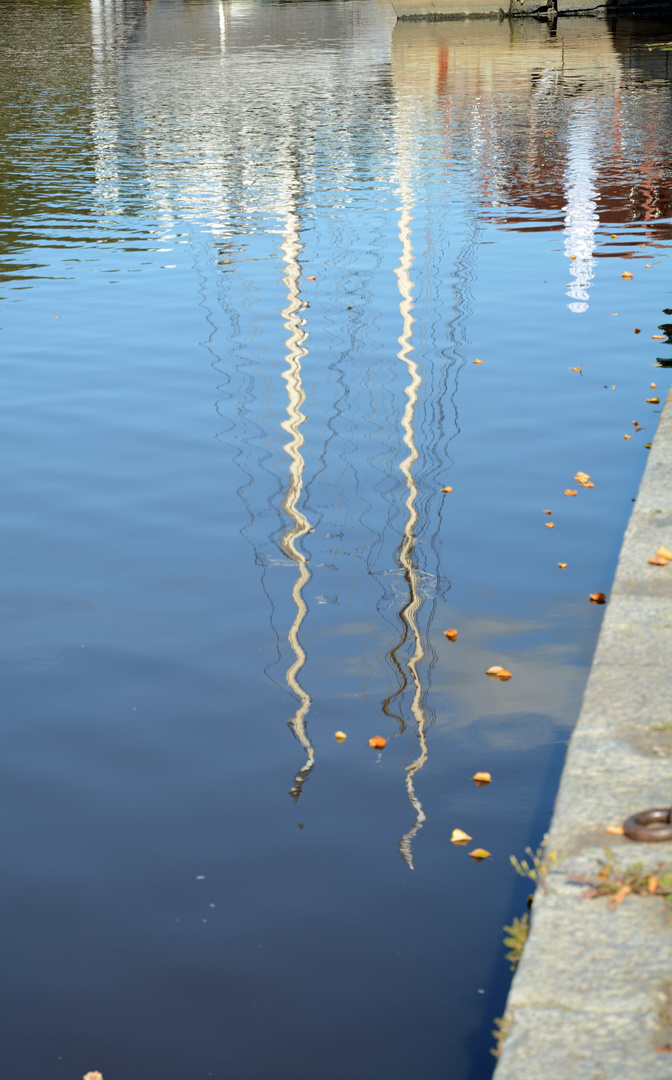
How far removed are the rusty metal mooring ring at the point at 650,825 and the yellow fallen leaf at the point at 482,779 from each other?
109 centimetres

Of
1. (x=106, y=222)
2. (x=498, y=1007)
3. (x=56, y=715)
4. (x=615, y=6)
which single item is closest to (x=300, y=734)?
(x=56, y=715)

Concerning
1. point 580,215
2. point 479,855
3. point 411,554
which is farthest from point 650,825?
point 580,215

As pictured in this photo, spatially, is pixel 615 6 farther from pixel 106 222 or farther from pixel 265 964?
pixel 265 964

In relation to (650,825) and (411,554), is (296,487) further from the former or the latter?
(650,825)

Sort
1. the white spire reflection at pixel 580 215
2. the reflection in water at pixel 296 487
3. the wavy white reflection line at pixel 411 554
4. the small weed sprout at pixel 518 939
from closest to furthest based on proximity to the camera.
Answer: the small weed sprout at pixel 518 939
the wavy white reflection line at pixel 411 554
the reflection in water at pixel 296 487
the white spire reflection at pixel 580 215

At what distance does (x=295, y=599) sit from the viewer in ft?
22.2

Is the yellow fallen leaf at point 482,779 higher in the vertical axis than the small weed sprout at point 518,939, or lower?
lower

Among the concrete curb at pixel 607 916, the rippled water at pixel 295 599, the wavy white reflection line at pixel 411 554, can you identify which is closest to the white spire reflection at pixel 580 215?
the rippled water at pixel 295 599

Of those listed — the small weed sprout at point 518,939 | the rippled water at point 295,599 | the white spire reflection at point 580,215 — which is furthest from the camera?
the white spire reflection at point 580,215

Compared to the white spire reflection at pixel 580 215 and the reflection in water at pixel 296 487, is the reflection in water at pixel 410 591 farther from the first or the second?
the white spire reflection at pixel 580 215

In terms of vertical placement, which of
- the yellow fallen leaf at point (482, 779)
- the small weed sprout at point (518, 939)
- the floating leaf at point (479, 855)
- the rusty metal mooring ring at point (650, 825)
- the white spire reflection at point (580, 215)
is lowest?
the floating leaf at point (479, 855)

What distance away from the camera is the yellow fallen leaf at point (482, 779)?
5.03 meters

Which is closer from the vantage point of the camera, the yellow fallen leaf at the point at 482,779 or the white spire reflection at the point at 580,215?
the yellow fallen leaf at the point at 482,779

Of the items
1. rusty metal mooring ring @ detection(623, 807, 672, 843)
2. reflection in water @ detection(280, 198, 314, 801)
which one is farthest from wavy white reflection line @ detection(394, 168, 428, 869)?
rusty metal mooring ring @ detection(623, 807, 672, 843)
